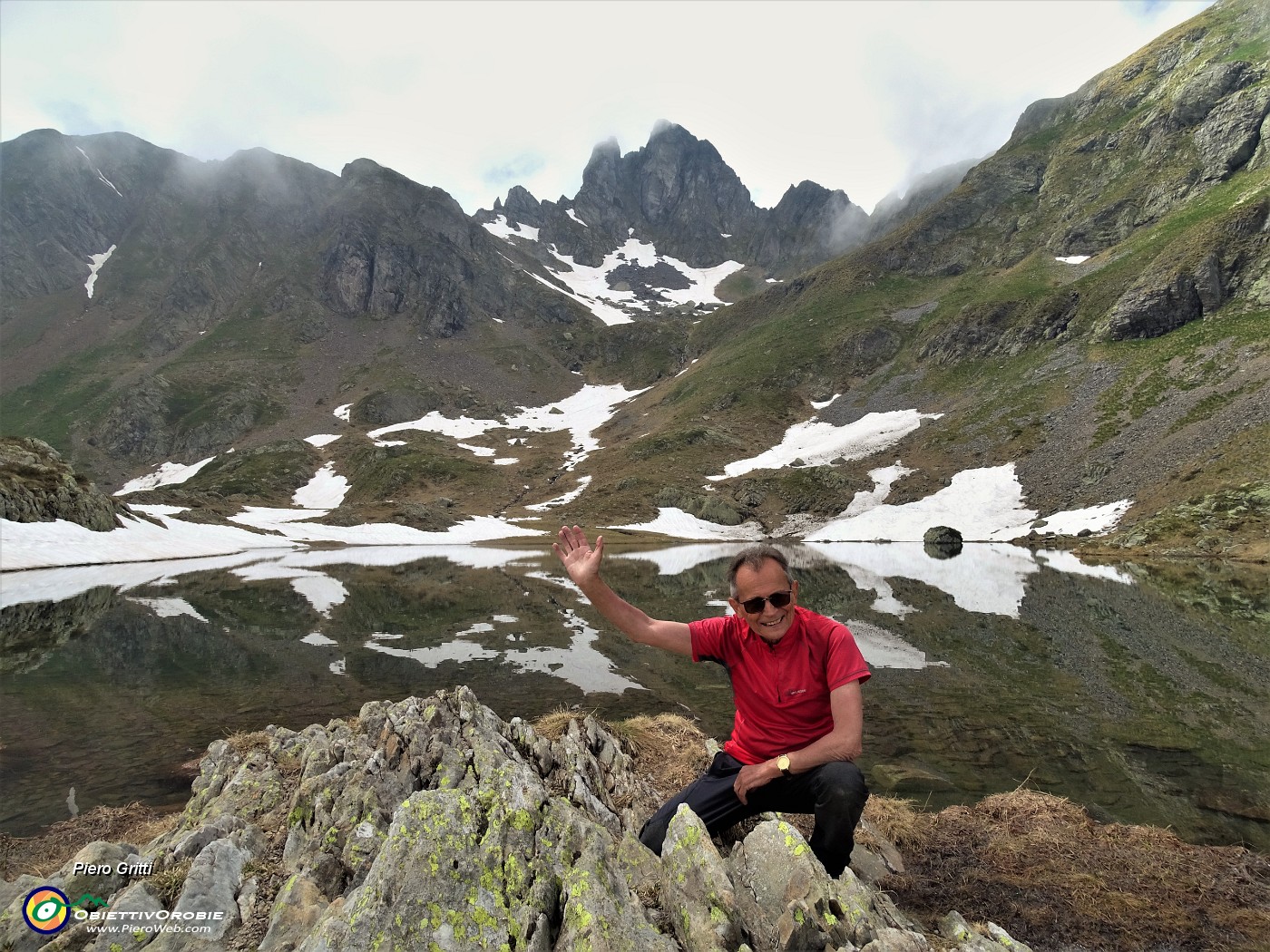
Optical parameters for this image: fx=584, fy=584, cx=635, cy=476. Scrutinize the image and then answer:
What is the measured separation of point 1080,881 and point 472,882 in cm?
749

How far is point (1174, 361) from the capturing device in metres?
79.9

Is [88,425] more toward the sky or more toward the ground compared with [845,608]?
more toward the sky

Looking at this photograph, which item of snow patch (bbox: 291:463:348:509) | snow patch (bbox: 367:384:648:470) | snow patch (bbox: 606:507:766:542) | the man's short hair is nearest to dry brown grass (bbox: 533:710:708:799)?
the man's short hair

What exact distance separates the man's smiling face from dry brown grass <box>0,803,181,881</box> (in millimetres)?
Answer: 9161

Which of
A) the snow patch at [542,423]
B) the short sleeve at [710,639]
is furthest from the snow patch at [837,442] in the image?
the short sleeve at [710,639]

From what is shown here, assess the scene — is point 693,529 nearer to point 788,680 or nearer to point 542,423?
point 788,680

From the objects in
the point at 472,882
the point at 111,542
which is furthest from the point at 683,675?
the point at 111,542

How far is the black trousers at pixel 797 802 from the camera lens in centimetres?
490

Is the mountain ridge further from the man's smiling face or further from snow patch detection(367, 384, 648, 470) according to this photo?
the man's smiling face

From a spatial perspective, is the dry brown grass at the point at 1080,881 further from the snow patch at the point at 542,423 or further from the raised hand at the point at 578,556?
the snow patch at the point at 542,423

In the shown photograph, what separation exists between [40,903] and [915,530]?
276 ft

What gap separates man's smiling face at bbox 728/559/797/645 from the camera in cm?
546

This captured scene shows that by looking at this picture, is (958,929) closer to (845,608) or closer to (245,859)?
(245,859)

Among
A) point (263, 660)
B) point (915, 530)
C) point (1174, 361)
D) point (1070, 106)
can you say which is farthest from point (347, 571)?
point (1070, 106)
